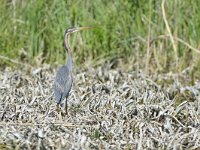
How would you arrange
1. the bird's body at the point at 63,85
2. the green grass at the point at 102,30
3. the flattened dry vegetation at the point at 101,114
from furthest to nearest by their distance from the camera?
1. the green grass at the point at 102,30
2. the bird's body at the point at 63,85
3. the flattened dry vegetation at the point at 101,114

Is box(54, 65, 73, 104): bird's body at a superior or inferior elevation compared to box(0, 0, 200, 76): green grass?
inferior

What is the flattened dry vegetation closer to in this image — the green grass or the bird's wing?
the bird's wing

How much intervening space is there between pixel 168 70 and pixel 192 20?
60 centimetres

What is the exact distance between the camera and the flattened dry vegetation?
5.14 m

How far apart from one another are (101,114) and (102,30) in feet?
9.90

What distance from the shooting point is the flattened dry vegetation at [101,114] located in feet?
16.9

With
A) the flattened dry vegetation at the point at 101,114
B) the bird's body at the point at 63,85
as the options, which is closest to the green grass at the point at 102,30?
the flattened dry vegetation at the point at 101,114

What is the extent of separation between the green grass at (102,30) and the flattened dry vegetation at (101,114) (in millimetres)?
672

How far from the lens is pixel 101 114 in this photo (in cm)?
597

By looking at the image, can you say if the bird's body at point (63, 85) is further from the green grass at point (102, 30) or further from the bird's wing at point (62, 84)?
the green grass at point (102, 30)

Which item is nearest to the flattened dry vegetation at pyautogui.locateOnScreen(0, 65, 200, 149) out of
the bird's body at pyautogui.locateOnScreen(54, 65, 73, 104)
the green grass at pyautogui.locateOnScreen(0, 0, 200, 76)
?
the bird's body at pyautogui.locateOnScreen(54, 65, 73, 104)

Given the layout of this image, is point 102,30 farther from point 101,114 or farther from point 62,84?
point 101,114

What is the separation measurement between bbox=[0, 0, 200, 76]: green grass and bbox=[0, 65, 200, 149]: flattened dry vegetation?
672 mm

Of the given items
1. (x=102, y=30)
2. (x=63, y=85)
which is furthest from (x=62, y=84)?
(x=102, y=30)
